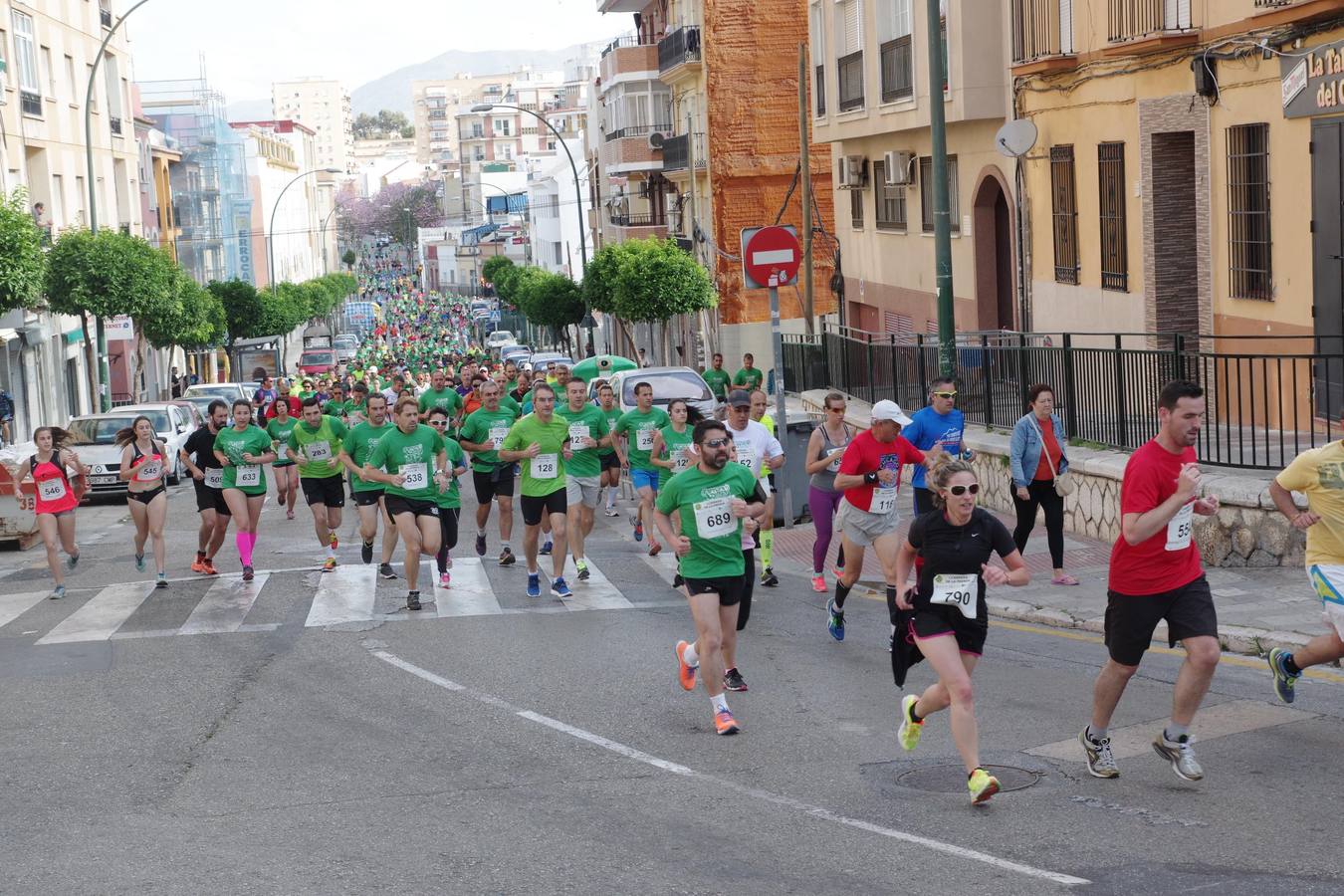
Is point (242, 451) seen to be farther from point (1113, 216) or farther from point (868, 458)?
point (1113, 216)

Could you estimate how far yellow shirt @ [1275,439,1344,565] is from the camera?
8352 millimetres

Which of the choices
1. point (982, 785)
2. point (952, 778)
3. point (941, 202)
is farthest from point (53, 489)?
point (982, 785)

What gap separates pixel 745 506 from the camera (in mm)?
9562

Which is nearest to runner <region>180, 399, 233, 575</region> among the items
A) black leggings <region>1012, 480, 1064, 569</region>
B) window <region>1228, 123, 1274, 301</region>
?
black leggings <region>1012, 480, 1064, 569</region>

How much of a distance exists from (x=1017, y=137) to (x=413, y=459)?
11187 millimetres

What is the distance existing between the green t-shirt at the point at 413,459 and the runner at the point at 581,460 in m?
1.42

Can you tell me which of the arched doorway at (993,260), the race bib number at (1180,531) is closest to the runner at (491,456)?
the race bib number at (1180,531)

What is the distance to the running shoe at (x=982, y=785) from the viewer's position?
742 cm

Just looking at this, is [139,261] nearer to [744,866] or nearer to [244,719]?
[244,719]

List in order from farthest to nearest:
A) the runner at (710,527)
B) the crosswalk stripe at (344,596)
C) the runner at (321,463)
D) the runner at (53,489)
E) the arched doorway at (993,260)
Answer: the arched doorway at (993,260)
the runner at (321,463)
the runner at (53,489)
the crosswalk stripe at (344,596)
the runner at (710,527)

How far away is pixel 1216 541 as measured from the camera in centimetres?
1341

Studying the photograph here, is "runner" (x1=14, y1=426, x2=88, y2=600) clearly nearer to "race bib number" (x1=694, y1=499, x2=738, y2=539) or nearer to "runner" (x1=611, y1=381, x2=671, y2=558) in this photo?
"runner" (x1=611, y1=381, x2=671, y2=558)

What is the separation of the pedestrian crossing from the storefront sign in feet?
24.0

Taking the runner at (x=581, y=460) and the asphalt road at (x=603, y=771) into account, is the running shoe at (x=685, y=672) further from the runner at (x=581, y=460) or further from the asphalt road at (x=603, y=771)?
the runner at (x=581, y=460)
